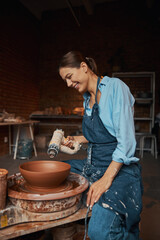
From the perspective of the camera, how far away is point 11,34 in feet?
14.8

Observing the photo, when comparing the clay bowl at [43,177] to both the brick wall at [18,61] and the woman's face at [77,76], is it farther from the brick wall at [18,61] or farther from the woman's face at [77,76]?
the brick wall at [18,61]

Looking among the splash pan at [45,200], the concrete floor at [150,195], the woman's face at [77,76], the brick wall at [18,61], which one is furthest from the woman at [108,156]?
the brick wall at [18,61]

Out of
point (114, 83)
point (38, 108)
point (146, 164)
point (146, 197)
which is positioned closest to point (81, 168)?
point (114, 83)

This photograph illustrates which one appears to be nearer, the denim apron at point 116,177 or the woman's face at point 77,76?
the denim apron at point 116,177

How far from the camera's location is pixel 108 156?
1.15 metres

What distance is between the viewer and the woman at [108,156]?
872 mm

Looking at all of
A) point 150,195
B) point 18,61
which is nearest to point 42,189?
point 150,195

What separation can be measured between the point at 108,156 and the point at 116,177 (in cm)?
14

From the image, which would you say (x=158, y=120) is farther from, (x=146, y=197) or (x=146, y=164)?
(x=146, y=197)

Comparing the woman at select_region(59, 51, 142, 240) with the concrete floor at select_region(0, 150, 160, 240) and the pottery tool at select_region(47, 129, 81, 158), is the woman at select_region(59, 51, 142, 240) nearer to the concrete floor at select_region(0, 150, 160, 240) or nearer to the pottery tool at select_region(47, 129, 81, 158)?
the pottery tool at select_region(47, 129, 81, 158)

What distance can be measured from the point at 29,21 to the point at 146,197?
5.20m

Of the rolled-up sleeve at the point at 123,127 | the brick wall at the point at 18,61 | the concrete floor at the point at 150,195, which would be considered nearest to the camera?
the rolled-up sleeve at the point at 123,127

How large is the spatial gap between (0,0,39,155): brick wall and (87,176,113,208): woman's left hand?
11.8 ft

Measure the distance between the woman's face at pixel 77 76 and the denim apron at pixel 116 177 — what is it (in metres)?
0.17
